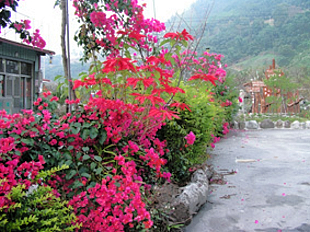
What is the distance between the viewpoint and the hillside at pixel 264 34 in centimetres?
3863

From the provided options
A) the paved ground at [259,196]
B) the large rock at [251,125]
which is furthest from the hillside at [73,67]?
the large rock at [251,125]

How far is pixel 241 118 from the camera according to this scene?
12805mm

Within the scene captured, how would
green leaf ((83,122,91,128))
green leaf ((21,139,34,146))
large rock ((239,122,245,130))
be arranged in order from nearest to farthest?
green leaf ((21,139,34,146))
green leaf ((83,122,91,128))
large rock ((239,122,245,130))

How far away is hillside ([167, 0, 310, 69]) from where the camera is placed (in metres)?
38.6

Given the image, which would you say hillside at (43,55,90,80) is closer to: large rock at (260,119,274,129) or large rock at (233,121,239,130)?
large rock at (233,121,239,130)

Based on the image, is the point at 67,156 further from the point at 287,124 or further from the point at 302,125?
the point at 302,125

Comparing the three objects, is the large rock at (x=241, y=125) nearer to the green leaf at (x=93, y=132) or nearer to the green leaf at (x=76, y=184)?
the green leaf at (x=93, y=132)

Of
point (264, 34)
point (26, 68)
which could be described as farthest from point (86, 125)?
point (264, 34)

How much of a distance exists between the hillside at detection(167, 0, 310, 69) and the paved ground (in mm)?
29716

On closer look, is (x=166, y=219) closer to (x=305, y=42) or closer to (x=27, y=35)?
(x=27, y=35)

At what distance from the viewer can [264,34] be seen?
45.6m

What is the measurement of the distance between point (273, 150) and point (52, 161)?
5.71 m

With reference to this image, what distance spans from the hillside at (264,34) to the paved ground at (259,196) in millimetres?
29716

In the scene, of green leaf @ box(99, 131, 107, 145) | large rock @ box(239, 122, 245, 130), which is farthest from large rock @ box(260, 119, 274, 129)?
green leaf @ box(99, 131, 107, 145)
